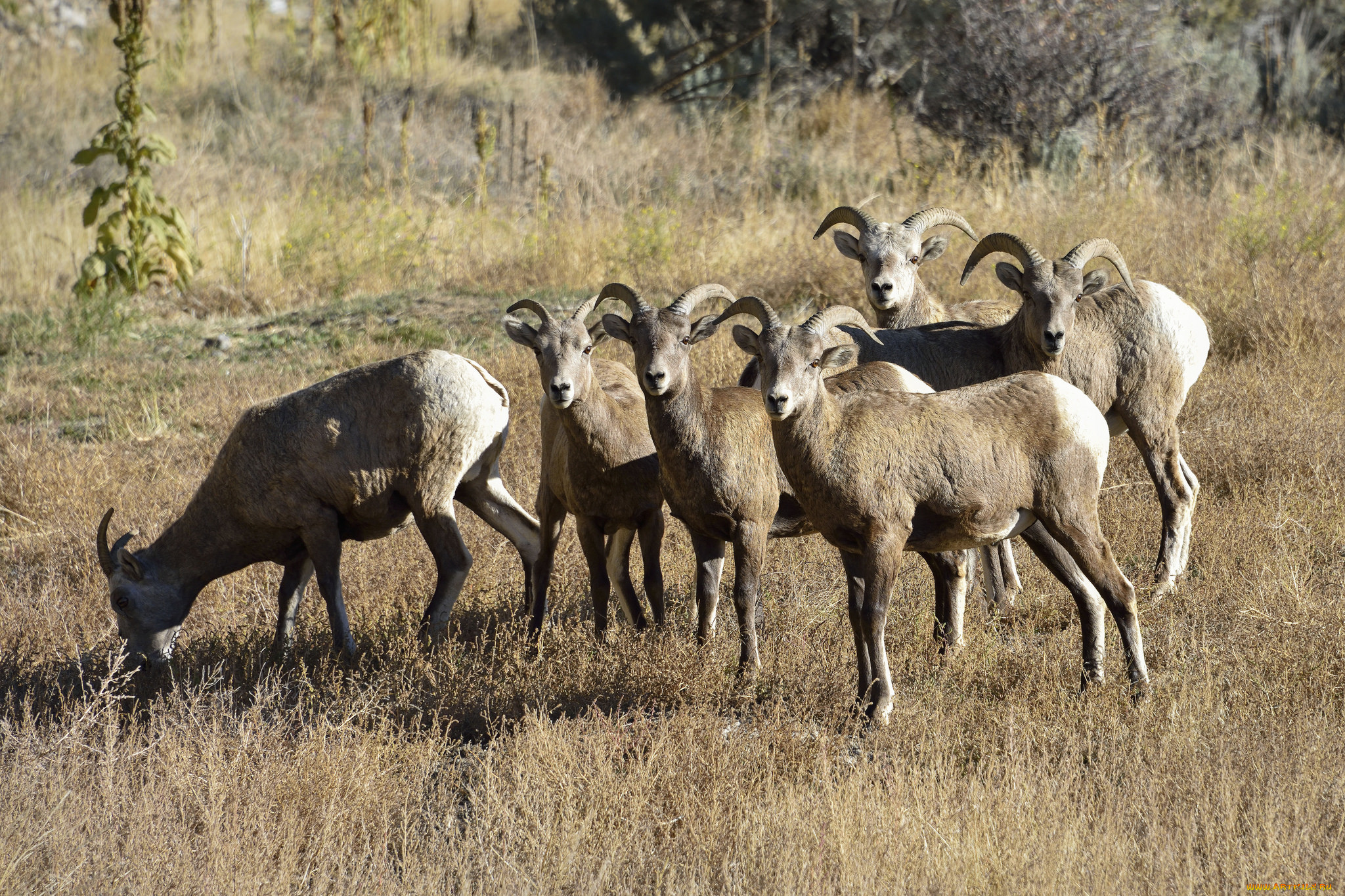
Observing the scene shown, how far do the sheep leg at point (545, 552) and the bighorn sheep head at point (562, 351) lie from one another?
3.00 ft

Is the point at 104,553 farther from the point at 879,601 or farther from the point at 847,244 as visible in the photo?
the point at 847,244

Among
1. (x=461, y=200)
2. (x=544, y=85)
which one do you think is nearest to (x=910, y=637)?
(x=461, y=200)

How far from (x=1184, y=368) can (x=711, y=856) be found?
471 cm

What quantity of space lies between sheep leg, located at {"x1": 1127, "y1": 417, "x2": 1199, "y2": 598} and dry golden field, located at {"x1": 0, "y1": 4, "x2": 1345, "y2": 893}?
8.2 inches

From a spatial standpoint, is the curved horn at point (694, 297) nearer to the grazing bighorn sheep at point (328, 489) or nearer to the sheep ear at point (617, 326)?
the sheep ear at point (617, 326)

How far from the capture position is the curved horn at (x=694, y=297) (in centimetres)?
612

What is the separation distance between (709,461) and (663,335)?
652mm

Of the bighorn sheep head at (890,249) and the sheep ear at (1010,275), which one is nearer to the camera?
the sheep ear at (1010,275)

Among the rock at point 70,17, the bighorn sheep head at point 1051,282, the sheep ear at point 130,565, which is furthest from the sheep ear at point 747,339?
the rock at point 70,17

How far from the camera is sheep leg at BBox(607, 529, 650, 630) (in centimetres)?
664

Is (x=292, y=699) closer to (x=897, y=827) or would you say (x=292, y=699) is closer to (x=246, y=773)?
(x=246, y=773)

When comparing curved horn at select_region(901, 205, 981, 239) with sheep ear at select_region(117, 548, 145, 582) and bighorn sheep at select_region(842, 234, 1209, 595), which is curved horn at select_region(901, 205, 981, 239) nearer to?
bighorn sheep at select_region(842, 234, 1209, 595)

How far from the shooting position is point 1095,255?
7.27 m

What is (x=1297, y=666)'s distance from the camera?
551 centimetres
